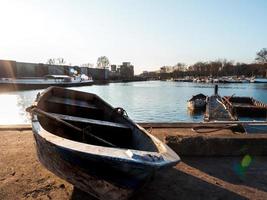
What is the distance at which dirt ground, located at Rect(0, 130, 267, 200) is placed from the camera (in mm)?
4711

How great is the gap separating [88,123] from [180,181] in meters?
2.26

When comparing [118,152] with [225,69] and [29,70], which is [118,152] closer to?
[29,70]

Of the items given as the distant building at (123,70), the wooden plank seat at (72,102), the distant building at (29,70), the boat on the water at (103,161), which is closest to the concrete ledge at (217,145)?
the boat on the water at (103,161)

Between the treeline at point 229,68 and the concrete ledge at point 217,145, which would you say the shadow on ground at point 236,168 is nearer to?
the concrete ledge at point 217,145

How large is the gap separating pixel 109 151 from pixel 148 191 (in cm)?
128

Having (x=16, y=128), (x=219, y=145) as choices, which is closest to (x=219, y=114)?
(x=16, y=128)

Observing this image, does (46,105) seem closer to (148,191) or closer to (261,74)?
(148,191)

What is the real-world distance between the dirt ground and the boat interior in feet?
2.36

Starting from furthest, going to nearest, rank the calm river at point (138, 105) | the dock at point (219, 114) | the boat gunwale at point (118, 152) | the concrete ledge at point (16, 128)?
the calm river at point (138, 105) < the dock at point (219, 114) < the concrete ledge at point (16, 128) < the boat gunwale at point (118, 152)

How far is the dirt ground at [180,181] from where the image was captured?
4711mm

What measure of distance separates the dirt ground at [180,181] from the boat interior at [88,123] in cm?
72

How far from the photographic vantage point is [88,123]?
21.0 ft

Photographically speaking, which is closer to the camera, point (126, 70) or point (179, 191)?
point (179, 191)

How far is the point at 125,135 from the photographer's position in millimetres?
6270
